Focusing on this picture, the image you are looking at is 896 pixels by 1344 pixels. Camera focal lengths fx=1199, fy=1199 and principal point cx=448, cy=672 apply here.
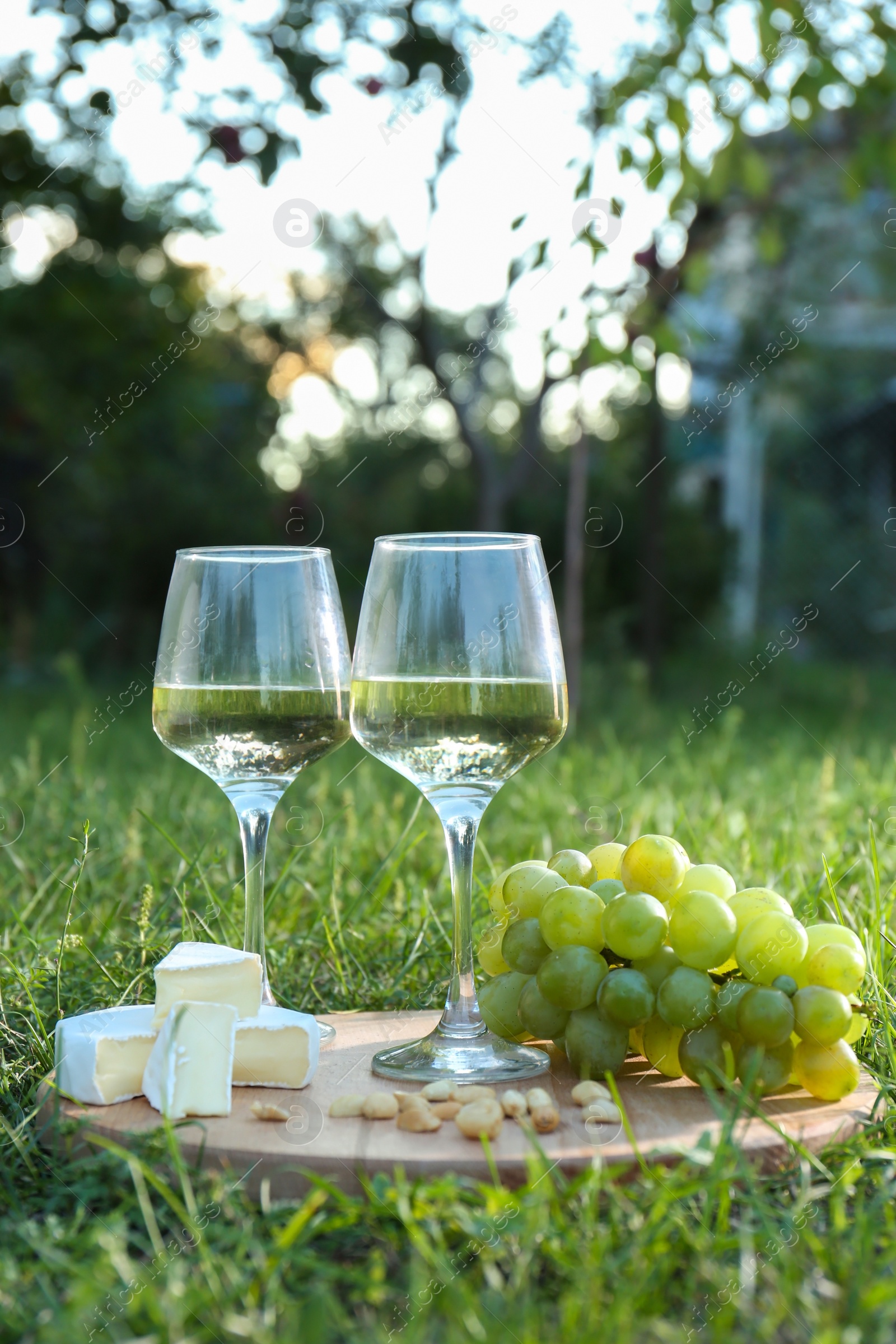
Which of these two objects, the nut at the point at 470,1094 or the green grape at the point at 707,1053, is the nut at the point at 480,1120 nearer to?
the nut at the point at 470,1094

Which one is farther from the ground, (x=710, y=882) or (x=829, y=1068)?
(x=710, y=882)

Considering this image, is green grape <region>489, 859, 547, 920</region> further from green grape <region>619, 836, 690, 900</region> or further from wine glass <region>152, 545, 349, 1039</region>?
wine glass <region>152, 545, 349, 1039</region>

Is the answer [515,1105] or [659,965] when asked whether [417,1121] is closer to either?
[515,1105]

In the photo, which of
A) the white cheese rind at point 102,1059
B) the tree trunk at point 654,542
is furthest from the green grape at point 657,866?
the tree trunk at point 654,542

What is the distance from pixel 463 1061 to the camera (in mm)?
1268

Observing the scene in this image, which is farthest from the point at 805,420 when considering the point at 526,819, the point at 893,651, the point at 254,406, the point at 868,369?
the point at 526,819

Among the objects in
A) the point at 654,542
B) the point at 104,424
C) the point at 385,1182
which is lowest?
the point at 385,1182

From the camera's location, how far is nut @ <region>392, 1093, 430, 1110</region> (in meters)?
1.11

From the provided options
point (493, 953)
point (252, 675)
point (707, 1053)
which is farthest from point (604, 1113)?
point (252, 675)

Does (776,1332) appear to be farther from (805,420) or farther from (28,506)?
(805,420)

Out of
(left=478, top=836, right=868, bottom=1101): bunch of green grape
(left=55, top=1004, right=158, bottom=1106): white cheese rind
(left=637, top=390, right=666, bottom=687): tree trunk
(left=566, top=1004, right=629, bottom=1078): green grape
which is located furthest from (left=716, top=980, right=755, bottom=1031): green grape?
(left=637, top=390, right=666, bottom=687): tree trunk

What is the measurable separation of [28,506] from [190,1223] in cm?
893

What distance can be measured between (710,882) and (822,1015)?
198mm

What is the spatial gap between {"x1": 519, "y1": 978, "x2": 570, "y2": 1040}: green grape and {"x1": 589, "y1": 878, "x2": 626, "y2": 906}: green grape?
0.12 m
